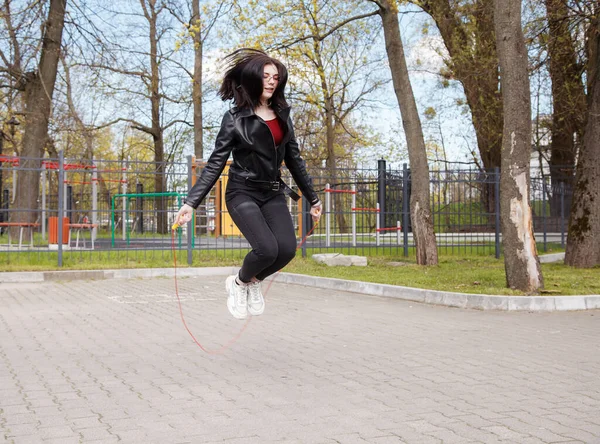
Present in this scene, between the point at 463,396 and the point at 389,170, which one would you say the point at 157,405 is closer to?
the point at 463,396

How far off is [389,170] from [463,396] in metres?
13.2

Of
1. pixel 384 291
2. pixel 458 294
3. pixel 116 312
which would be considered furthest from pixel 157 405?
pixel 384 291

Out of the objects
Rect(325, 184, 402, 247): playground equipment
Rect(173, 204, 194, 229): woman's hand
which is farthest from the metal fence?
Rect(173, 204, 194, 229): woman's hand

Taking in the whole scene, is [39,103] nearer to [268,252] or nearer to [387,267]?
[387,267]

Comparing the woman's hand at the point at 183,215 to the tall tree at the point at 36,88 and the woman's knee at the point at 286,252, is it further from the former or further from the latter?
the tall tree at the point at 36,88

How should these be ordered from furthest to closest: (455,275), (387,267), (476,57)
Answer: (476,57) < (387,267) < (455,275)

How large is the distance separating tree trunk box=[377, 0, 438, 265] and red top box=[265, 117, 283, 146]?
9803 millimetres

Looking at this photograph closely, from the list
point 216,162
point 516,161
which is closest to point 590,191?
point 516,161

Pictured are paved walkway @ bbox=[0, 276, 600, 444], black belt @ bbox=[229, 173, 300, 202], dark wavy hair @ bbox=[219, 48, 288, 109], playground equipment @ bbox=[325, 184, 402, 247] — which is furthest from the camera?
playground equipment @ bbox=[325, 184, 402, 247]

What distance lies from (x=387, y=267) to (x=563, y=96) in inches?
340

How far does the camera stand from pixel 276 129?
5512 mm

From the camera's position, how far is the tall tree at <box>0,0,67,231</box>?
2131cm

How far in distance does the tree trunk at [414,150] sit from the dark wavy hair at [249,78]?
988cm

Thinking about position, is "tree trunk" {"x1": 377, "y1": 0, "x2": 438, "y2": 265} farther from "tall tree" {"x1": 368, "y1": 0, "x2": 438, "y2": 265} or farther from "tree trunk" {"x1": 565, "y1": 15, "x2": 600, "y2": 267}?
"tree trunk" {"x1": 565, "y1": 15, "x2": 600, "y2": 267}
